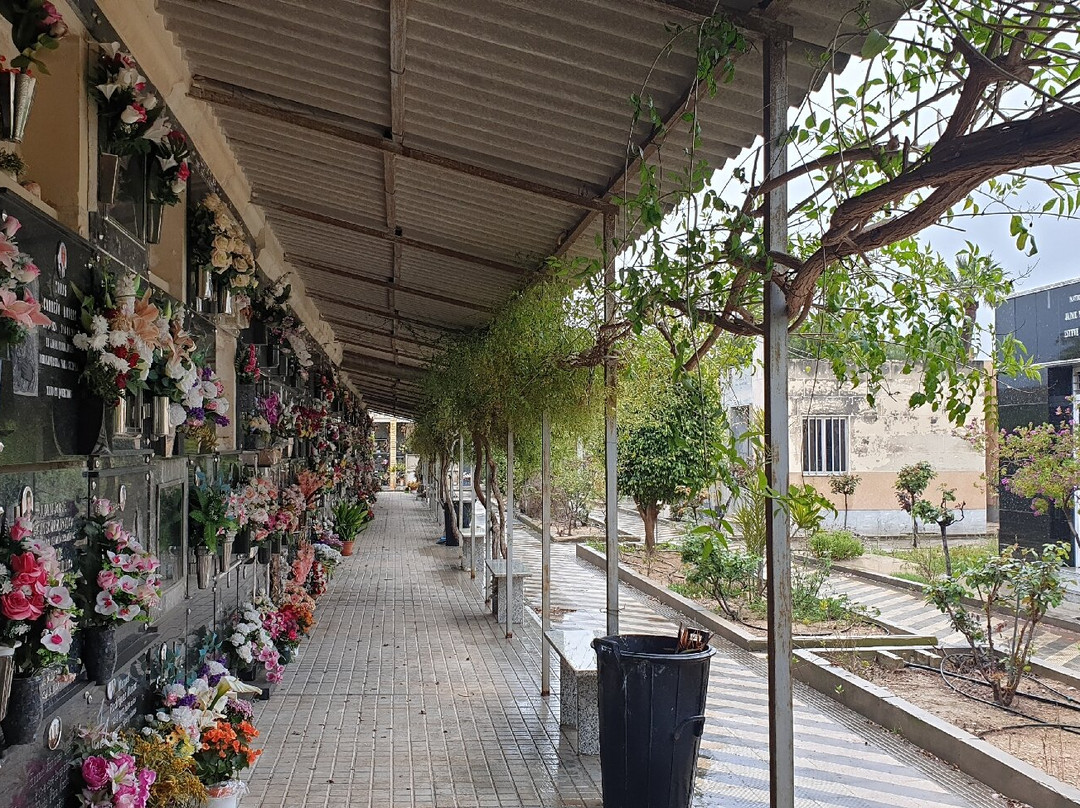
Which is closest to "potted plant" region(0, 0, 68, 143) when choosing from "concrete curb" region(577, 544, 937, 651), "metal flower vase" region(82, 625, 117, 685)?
"metal flower vase" region(82, 625, 117, 685)

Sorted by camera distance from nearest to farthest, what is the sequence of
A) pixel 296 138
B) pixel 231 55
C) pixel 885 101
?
1. pixel 885 101
2. pixel 231 55
3. pixel 296 138

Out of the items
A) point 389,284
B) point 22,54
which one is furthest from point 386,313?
point 22,54

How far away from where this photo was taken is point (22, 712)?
2.31 metres

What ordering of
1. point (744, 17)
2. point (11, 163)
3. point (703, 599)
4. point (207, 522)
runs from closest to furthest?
point (11, 163) < point (744, 17) < point (207, 522) < point (703, 599)

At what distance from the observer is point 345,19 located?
3.71 m

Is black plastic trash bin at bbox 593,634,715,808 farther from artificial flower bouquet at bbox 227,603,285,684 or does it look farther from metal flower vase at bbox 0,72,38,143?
metal flower vase at bbox 0,72,38,143

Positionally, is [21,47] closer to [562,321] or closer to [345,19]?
[345,19]

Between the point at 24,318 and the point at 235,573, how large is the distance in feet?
14.0

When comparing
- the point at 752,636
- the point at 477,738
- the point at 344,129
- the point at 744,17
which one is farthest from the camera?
the point at 752,636

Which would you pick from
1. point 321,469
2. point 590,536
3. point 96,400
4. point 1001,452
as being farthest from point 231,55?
point 590,536

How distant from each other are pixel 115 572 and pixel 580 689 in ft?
10.1

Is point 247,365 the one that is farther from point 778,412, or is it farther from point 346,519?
point 346,519

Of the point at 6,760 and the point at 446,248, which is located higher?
the point at 446,248

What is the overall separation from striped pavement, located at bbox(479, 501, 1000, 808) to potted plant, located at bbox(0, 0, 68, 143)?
427cm
